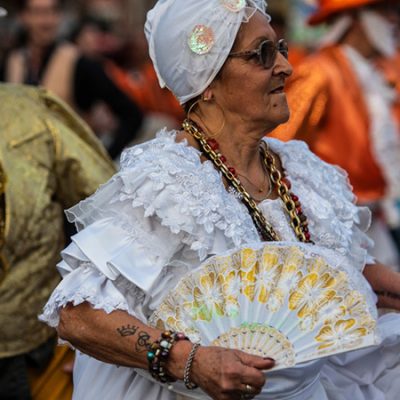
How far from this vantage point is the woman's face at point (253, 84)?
3301 millimetres

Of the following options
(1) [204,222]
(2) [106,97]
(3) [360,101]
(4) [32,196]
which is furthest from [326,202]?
(2) [106,97]

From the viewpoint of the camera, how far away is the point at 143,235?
305 cm

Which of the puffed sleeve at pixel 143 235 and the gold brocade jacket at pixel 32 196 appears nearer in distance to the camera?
the puffed sleeve at pixel 143 235

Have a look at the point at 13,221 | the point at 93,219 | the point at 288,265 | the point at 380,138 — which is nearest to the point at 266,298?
the point at 288,265

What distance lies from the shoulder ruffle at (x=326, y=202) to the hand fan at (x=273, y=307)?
1.34 feet

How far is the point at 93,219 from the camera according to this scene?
10.3 feet

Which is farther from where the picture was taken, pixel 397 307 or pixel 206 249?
pixel 397 307

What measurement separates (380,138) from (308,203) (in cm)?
361

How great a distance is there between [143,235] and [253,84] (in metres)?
0.57

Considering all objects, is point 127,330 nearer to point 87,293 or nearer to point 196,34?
point 87,293

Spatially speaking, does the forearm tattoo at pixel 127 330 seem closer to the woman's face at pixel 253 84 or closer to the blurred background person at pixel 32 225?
the woman's face at pixel 253 84

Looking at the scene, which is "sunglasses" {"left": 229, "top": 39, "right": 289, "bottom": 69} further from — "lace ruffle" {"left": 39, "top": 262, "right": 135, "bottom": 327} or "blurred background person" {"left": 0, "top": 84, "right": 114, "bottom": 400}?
"blurred background person" {"left": 0, "top": 84, "right": 114, "bottom": 400}

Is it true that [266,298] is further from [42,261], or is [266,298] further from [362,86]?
[362,86]

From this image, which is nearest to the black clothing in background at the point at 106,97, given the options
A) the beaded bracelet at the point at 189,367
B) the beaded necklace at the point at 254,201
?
the beaded necklace at the point at 254,201
